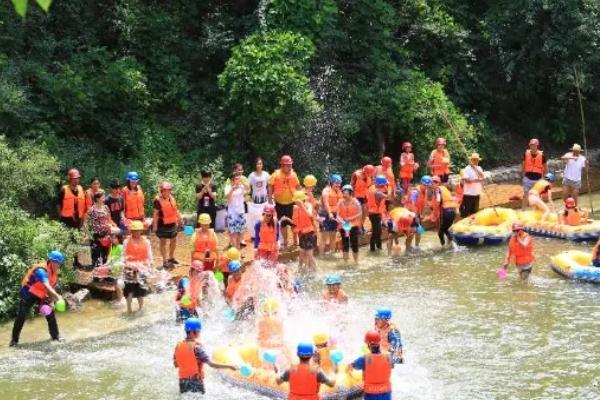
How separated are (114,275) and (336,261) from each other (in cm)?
421

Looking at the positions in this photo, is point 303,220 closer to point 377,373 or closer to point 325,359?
point 325,359

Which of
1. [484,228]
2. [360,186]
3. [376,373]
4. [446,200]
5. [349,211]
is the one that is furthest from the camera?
[484,228]

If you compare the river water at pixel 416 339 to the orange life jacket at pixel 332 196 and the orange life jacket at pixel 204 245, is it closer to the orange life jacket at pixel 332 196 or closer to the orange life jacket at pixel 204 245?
the orange life jacket at pixel 204 245

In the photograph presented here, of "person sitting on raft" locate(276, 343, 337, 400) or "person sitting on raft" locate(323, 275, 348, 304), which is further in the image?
"person sitting on raft" locate(323, 275, 348, 304)

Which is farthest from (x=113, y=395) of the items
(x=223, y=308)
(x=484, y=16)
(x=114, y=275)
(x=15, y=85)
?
(x=484, y=16)

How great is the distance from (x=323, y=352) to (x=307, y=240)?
5.42m

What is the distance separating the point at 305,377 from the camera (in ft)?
29.2

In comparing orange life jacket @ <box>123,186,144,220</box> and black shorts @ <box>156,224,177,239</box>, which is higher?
orange life jacket @ <box>123,186,144,220</box>

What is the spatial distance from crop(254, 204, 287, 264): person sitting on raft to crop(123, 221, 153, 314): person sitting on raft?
178 centimetres

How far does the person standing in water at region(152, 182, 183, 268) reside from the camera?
14.9m

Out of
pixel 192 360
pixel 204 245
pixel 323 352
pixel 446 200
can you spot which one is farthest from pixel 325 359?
pixel 446 200

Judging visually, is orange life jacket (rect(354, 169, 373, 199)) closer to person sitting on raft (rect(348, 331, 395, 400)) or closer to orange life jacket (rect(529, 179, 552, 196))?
orange life jacket (rect(529, 179, 552, 196))

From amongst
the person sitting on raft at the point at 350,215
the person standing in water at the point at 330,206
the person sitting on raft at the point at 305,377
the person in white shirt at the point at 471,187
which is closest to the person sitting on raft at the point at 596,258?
the person in white shirt at the point at 471,187

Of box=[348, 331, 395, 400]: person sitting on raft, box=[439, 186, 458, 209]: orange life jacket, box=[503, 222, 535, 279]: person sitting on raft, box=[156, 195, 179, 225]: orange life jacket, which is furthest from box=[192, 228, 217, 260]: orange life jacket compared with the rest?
box=[439, 186, 458, 209]: orange life jacket
